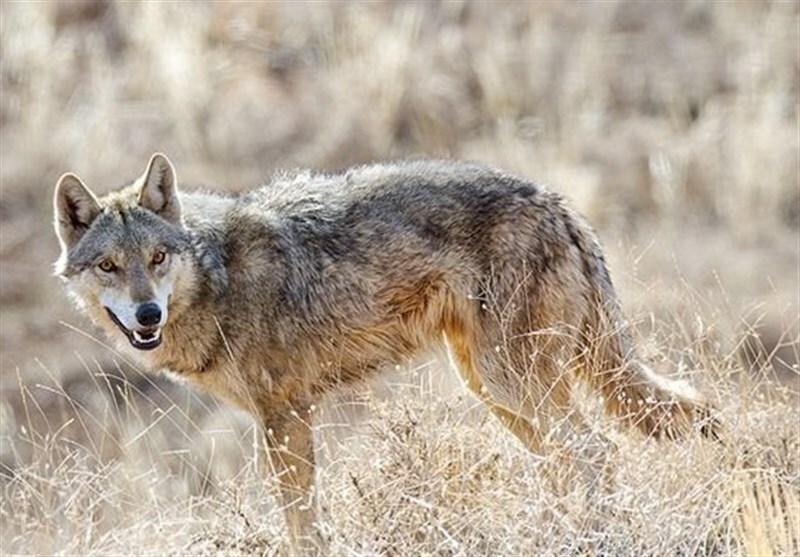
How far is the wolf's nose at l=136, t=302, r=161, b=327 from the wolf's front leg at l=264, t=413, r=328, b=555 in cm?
60

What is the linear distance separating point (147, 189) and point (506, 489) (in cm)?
191

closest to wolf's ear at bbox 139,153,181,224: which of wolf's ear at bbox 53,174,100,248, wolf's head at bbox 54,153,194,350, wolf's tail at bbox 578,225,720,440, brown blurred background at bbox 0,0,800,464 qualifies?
wolf's head at bbox 54,153,194,350

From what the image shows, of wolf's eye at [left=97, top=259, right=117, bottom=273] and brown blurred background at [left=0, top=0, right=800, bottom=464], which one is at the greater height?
wolf's eye at [left=97, top=259, right=117, bottom=273]

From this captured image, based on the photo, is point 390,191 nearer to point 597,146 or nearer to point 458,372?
point 458,372

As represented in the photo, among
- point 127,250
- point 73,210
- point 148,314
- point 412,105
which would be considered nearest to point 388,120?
point 412,105

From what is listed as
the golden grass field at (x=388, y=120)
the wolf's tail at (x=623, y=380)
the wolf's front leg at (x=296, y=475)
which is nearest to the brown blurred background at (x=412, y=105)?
the golden grass field at (x=388, y=120)

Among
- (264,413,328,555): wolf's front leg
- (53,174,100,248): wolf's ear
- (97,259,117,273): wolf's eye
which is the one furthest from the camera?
(53,174,100,248): wolf's ear

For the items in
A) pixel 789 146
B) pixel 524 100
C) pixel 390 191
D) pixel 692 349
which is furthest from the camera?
pixel 524 100

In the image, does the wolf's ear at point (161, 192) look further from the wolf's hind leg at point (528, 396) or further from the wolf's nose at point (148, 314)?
the wolf's hind leg at point (528, 396)

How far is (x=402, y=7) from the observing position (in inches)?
657

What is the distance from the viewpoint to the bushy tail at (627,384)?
23.4ft

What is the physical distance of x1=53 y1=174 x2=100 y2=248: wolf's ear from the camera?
7488 mm

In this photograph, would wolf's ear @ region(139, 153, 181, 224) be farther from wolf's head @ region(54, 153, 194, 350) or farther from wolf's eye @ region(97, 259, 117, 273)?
wolf's eye @ region(97, 259, 117, 273)

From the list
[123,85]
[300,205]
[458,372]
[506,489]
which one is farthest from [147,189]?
[123,85]
